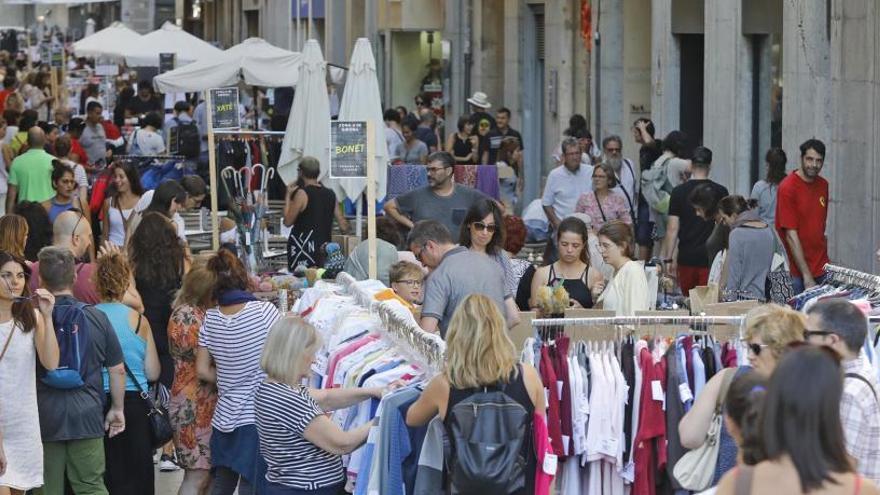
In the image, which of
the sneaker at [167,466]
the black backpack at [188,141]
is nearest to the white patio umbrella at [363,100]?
the sneaker at [167,466]

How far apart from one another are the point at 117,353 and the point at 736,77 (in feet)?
40.6

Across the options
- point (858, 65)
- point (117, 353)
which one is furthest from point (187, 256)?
point (858, 65)

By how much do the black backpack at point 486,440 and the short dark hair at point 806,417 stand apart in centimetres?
267

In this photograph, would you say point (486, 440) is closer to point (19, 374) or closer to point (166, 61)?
point (19, 374)

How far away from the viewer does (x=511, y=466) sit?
795 centimetres

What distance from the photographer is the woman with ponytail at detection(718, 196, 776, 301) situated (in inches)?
513

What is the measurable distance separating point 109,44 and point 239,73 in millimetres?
7201

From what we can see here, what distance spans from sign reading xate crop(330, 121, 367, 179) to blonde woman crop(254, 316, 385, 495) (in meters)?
5.41

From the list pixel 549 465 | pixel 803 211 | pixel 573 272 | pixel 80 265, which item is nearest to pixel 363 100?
pixel 803 211

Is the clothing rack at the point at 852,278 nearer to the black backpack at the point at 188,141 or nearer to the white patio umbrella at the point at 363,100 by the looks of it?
the white patio umbrella at the point at 363,100

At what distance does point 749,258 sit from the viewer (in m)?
13.0

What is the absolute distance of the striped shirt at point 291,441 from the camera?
8531 millimetres

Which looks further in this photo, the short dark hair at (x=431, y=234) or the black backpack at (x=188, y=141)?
the black backpack at (x=188, y=141)

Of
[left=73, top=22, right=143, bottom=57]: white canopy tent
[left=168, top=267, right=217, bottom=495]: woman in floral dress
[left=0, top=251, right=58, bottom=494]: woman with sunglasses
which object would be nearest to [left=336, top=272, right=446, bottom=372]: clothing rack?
[left=168, top=267, right=217, bottom=495]: woman in floral dress
